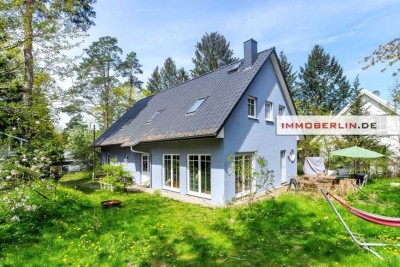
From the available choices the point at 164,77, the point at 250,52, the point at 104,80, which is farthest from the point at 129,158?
the point at 164,77

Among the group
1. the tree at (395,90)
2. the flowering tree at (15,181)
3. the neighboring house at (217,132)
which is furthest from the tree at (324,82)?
the flowering tree at (15,181)

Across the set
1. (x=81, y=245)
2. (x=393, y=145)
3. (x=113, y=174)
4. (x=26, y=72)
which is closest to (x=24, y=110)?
(x=26, y=72)

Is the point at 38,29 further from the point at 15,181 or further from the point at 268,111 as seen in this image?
the point at 268,111

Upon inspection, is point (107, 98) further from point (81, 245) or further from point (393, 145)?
point (393, 145)

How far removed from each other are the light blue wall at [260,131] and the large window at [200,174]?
115 cm

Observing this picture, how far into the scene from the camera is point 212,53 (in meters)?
40.0

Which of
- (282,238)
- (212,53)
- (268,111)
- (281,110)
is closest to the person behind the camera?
(282,238)

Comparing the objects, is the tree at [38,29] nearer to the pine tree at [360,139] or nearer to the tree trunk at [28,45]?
the tree trunk at [28,45]

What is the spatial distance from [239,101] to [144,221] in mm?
6507

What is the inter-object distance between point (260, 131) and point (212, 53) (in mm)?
30445

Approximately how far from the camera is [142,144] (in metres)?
14.7

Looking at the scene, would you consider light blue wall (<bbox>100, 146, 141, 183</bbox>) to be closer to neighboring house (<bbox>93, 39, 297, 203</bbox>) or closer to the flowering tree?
neighboring house (<bbox>93, 39, 297, 203</bbox>)

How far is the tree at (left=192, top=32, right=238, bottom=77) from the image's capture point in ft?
131

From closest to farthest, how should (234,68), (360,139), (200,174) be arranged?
(200,174), (234,68), (360,139)
